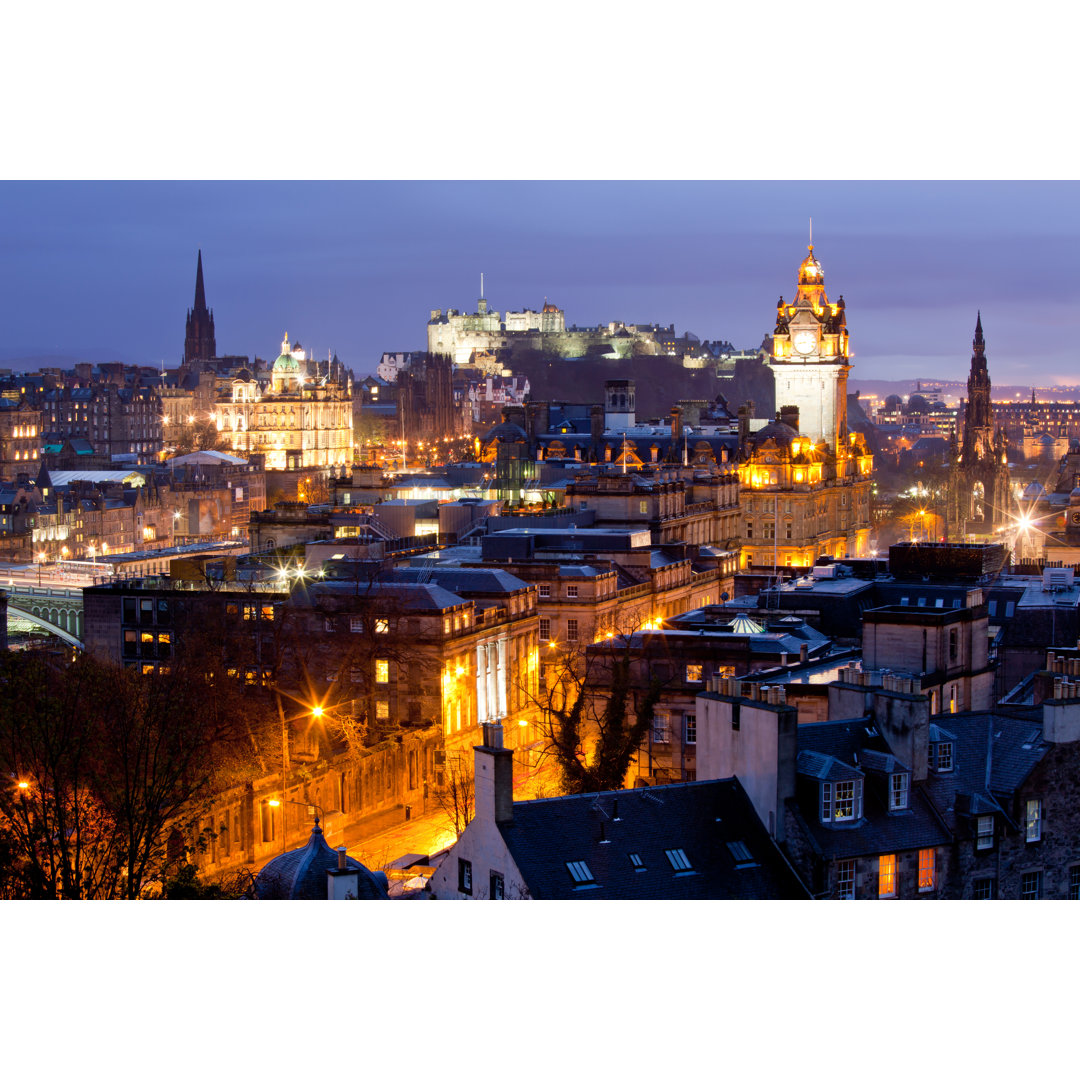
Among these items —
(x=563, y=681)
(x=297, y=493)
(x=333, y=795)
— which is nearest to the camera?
(x=333, y=795)

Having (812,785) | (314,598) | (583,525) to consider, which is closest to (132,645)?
(314,598)

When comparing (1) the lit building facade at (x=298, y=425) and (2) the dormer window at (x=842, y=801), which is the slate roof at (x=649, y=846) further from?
(1) the lit building facade at (x=298, y=425)

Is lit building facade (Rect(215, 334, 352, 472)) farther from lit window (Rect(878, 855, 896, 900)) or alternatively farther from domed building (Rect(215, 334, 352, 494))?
lit window (Rect(878, 855, 896, 900))

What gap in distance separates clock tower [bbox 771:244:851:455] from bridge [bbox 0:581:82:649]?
57597 mm

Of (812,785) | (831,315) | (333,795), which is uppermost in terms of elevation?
(831,315)

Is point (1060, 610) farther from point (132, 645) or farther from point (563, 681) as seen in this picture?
point (132, 645)

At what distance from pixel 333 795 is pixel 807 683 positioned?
12640 millimetres

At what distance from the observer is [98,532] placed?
357ft

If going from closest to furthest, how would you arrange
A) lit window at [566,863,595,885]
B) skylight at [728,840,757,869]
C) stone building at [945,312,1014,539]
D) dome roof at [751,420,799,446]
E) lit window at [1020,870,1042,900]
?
lit window at [566,863,595,885], skylight at [728,840,757,869], lit window at [1020,870,1042,900], dome roof at [751,420,799,446], stone building at [945,312,1014,539]

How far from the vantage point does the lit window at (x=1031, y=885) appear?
27.2m

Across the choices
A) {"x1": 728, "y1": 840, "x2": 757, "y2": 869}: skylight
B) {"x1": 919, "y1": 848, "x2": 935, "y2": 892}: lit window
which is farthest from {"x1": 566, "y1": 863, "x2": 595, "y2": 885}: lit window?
{"x1": 919, "y1": 848, "x2": 935, "y2": 892}: lit window

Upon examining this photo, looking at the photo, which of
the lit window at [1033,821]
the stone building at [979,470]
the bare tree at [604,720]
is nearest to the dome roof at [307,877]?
the bare tree at [604,720]

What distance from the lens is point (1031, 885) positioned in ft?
89.9

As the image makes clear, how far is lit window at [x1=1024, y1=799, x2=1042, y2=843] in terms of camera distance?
27.3 meters
